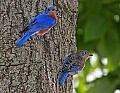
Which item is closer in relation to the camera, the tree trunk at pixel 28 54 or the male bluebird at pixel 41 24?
the male bluebird at pixel 41 24

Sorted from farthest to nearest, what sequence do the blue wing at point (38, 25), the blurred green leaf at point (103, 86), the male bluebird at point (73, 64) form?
1. the blurred green leaf at point (103, 86)
2. the male bluebird at point (73, 64)
3. the blue wing at point (38, 25)

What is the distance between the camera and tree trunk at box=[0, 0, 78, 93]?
95.5 inches

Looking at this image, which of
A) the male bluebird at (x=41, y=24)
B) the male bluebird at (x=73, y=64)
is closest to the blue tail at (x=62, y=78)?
the male bluebird at (x=73, y=64)

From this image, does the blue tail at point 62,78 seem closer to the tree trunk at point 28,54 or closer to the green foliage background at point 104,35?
the tree trunk at point 28,54

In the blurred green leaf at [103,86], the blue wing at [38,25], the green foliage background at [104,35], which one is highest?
the blue wing at [38,25]

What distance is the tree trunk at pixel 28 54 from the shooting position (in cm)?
243

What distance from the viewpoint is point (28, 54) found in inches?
96.3

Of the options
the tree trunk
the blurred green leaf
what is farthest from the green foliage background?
the tree trunk

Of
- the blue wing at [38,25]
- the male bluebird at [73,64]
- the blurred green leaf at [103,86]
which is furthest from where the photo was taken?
the blurred green leaf at [103,86]

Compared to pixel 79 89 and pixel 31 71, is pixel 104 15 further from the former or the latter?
pixel 79 89

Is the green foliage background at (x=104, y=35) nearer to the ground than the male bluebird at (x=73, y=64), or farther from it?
nearer to the ground

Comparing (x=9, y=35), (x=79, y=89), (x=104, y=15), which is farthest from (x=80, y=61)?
(x=79, y=89)

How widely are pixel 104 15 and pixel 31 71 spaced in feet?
5.16

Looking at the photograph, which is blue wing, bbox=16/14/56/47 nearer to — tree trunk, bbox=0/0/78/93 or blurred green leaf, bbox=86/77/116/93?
tree trunk, bbox=0/0/78/93
